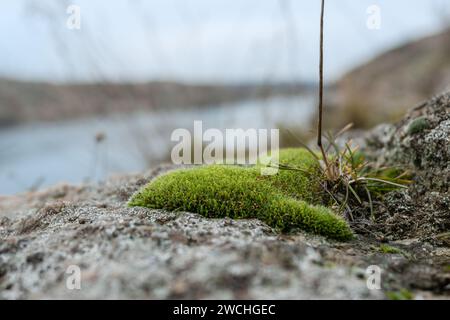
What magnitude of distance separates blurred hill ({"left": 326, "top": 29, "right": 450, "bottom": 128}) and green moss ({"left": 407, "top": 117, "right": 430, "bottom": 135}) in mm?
538

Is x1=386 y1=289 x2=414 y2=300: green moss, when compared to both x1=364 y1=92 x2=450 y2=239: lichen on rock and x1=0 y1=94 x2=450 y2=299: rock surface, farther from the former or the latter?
x1=364 y1=92 x2=450 y2=239: lichen on rock

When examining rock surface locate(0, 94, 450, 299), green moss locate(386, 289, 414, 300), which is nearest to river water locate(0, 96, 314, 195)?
rock surface locate(0, 94, 450, 299)

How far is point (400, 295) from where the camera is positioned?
5.22ft

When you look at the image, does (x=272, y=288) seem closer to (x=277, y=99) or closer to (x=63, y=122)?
(x=277, y=99)

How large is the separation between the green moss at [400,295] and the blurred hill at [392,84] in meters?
2.21

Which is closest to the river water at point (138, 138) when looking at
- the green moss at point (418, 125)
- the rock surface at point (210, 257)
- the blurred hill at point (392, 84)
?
the blurred hill at point (392, 84)

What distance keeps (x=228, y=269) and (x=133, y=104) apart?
584cm

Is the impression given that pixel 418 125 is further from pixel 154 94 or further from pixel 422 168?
pixel 154 94

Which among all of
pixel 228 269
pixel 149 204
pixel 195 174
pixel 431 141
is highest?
pixel 431 141

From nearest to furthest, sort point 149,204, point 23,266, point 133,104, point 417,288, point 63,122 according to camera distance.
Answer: point 417,288 → point 23,266 → point 149,204 → point 133,104 → point 63,122

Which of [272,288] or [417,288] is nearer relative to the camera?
[272,288]

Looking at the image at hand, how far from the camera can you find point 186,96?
802 cm

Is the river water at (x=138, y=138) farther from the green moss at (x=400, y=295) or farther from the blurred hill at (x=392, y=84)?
the green moss at (x=400, y=295)
